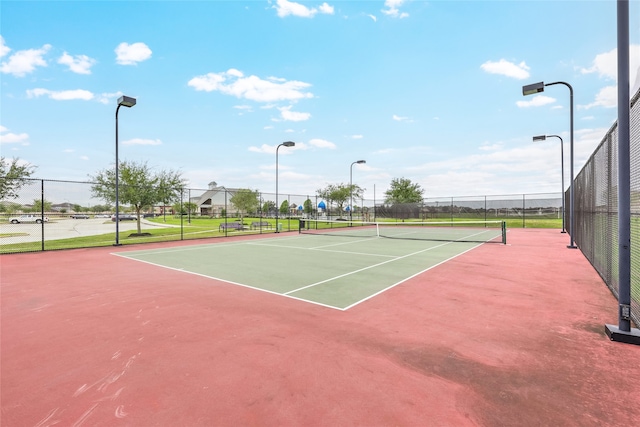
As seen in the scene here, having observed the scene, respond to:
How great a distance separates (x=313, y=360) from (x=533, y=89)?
12.6 meters

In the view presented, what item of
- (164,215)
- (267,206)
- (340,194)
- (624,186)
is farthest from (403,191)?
(624,186)

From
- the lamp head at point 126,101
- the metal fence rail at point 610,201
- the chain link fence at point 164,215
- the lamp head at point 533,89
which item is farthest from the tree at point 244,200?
the metal fence rail at point 610,201

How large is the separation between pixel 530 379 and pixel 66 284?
29.0 ft

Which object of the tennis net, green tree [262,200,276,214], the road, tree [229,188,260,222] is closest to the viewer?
the road

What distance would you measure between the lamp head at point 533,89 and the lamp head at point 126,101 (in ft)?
51.5

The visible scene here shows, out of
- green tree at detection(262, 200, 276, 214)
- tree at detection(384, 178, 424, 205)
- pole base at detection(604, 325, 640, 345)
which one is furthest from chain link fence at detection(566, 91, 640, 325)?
tree at detection(384, 178, 424, 205)

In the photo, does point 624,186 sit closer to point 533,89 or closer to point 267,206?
point 533,89

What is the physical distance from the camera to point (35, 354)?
133 inches

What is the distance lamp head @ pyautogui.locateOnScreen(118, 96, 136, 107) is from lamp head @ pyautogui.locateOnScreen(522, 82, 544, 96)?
15.7m

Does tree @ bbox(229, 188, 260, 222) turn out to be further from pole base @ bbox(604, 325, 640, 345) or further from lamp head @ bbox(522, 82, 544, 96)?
pole base @ bbox(604, 325, 640, 345)

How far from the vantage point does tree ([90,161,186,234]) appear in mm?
19625

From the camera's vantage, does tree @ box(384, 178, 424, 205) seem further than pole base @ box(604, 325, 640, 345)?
Yes

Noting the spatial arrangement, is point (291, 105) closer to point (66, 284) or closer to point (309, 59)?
point (309, 59)

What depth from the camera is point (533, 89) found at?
35.3ft
